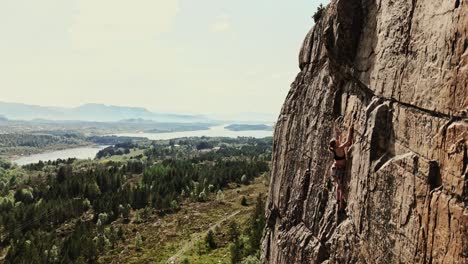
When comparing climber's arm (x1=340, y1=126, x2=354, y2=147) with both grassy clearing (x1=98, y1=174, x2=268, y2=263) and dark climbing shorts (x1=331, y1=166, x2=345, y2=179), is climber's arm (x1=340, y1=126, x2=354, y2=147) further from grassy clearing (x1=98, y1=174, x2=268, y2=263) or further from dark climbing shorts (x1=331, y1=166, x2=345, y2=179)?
grassy clearing (x1=98, y1=174, x2=268, y2=263)

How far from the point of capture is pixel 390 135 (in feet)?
56.5

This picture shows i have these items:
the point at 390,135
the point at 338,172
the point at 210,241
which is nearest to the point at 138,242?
the point at 210,241

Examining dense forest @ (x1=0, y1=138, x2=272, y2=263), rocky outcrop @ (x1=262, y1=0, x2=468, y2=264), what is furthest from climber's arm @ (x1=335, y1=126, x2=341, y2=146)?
dense forest @ (x1=0, y1=138, x2=272, y2=263)

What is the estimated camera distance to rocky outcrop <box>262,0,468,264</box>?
13297 mm

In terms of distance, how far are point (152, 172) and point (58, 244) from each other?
87766 mm

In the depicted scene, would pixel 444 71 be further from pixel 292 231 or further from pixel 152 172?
pixel 152 172

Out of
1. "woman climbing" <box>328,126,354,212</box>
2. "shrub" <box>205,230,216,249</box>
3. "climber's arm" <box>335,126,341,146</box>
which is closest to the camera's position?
"woman climbing" <box>328,126,354,212</box>

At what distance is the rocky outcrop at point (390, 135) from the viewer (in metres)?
13.3

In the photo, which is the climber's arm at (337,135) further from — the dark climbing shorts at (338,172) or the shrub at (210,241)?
the shrub at (210,241)

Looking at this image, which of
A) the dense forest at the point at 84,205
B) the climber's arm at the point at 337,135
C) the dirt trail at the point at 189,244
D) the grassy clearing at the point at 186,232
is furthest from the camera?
the dense forest at the point at 84,205

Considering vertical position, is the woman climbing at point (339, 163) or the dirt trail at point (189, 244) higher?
the woman climbing at point (339, 163)

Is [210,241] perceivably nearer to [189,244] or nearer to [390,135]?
[189,244]

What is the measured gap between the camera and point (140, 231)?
409ft

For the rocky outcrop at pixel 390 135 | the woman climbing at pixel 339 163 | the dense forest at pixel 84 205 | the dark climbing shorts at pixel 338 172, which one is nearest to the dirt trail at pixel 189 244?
the dense forest at pixel 84 205
